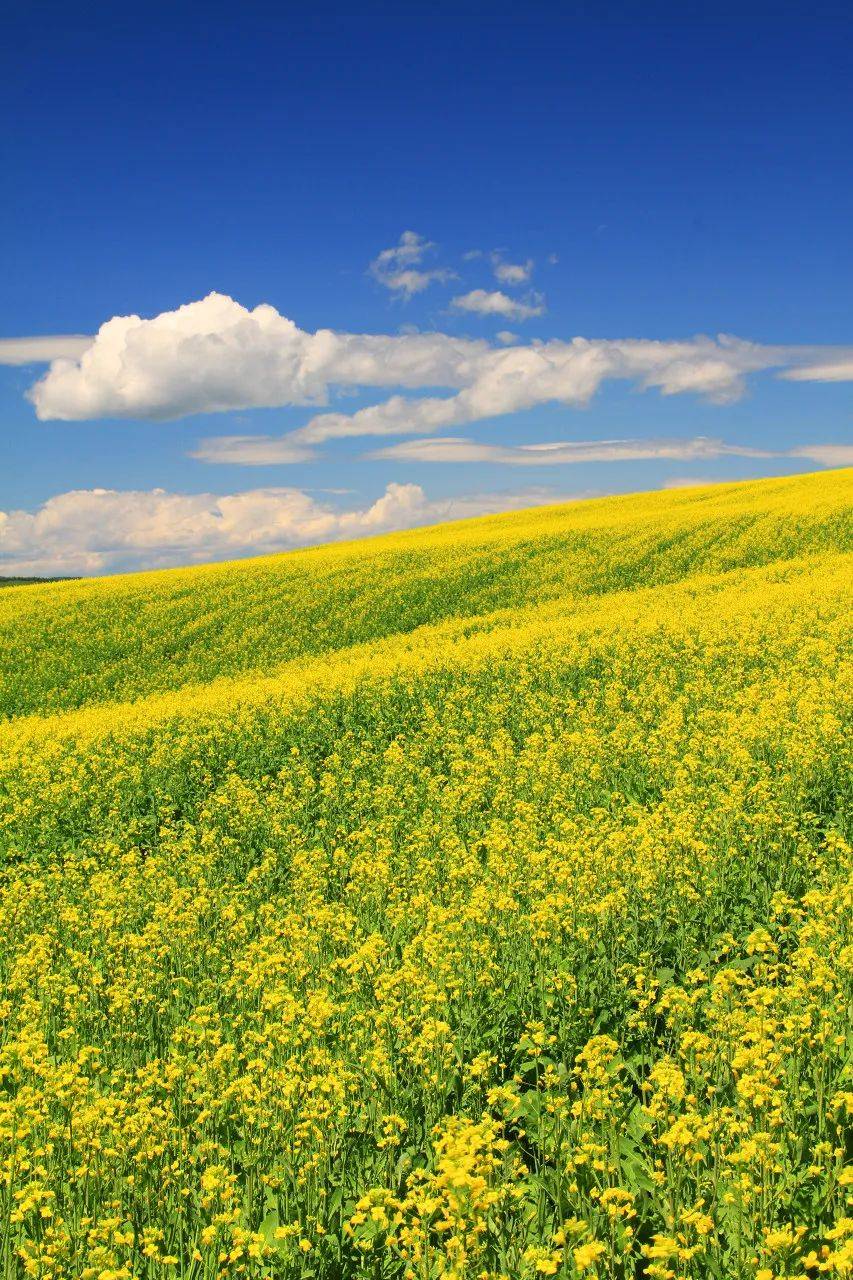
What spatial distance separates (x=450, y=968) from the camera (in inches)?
285

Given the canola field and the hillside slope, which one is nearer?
the canola field

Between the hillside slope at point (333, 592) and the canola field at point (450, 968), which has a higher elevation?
the hillside slope at point (333, 592)

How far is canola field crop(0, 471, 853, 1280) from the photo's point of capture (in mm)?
4664

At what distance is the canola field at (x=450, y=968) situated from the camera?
466 centimetres

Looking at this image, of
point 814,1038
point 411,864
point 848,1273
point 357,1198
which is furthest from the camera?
point 411,864

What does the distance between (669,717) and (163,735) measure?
406 inches

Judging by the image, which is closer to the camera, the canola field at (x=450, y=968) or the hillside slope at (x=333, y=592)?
the canola field at (x=450, y=968)

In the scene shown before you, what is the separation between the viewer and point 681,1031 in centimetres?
603

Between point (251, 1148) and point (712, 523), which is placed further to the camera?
point (712, 523)

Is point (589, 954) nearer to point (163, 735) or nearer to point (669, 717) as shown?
point (669, 717)

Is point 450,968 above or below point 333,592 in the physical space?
below

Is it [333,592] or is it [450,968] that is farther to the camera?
[333,592]

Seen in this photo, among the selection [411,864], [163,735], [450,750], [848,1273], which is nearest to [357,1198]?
[848,1273]

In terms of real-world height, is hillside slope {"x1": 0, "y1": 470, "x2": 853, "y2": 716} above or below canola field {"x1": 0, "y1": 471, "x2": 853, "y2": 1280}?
above
